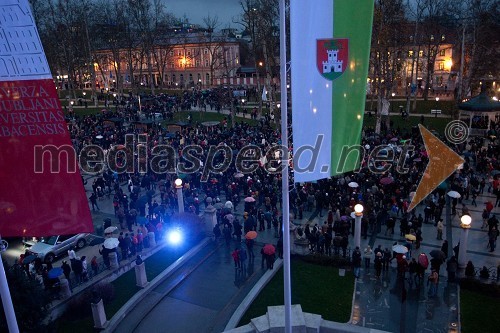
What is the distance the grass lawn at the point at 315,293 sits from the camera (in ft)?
40.0

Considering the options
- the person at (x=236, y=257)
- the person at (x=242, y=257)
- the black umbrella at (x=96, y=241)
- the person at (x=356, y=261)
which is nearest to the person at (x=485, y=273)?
the person at (x=356, y=261)

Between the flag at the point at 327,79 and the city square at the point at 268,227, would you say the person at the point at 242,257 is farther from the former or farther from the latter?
the flag at the point at 327,79

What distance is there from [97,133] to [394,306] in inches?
1148

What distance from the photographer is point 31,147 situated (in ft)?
17.6

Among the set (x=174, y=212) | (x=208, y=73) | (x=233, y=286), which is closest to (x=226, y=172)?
(x=174, y=212)

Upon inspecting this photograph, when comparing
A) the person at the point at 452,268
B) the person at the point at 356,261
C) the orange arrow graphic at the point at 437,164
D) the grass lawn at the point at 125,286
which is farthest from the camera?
the orange arrow graphic at the point at 437,164

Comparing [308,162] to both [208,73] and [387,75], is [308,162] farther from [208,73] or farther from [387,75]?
[208,73]

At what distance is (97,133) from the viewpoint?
1373 inches

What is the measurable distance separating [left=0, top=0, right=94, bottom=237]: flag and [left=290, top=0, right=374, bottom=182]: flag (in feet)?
10.7

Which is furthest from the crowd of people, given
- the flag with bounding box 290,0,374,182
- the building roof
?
the flag with bounding box 290,0,374,182

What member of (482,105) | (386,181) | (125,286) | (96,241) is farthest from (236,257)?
(482,105)

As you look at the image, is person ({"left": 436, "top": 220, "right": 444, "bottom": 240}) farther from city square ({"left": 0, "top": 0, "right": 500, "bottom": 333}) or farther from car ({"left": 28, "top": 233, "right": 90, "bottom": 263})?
car ({"left": 28, "top": 233, "right": 90, "bottom": 263})

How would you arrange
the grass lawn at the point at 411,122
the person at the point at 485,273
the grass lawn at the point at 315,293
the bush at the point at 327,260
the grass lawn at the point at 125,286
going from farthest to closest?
the grass lawn at the point at 411,122, the bush at the point at 327,260, the person at the point at 485,273, the grass lawn at the point at 315,293, the grass lawn at the point at 125,286

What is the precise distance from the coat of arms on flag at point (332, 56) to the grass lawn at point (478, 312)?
28.9ft
